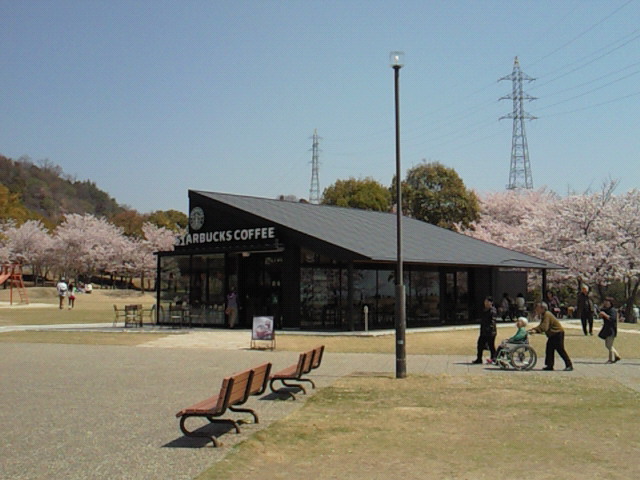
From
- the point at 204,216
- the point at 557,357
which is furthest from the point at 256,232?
the point at 557,357

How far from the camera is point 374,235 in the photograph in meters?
31.4

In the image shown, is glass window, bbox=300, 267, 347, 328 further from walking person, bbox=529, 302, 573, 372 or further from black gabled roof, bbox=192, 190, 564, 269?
walking person, bbox=529, 302, 573, 372

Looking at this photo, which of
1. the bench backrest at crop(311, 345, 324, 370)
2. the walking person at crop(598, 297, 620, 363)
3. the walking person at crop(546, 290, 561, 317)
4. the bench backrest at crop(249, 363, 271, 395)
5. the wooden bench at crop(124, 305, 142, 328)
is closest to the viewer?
the bench backrest at crop(249, 363, 271, 395)

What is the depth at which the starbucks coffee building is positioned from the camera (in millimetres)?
28109

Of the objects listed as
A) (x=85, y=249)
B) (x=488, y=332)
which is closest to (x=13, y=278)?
(x=85, y=249)

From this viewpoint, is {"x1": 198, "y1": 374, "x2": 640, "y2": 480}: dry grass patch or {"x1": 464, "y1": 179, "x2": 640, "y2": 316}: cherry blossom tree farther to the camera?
{"x1": 464, "y1": 179, "x2": 640, "y2": 316}: cherry blossom tree

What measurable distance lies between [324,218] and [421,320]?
21.2 ft

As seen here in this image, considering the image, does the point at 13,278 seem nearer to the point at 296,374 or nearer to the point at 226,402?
the point at 296,374

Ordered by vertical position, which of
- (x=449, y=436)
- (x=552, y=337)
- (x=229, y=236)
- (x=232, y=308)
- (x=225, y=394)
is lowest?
(x=449, y=436)

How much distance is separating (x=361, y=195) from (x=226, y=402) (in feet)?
200

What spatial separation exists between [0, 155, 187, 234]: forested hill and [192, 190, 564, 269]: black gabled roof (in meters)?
63.2

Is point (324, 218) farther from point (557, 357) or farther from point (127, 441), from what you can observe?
point (127, 441)

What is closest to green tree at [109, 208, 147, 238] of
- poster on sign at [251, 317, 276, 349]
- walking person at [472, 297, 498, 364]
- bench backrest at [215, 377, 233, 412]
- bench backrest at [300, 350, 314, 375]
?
poster on sign at [251, 317, 276, 349]

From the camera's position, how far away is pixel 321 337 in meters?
24.6
